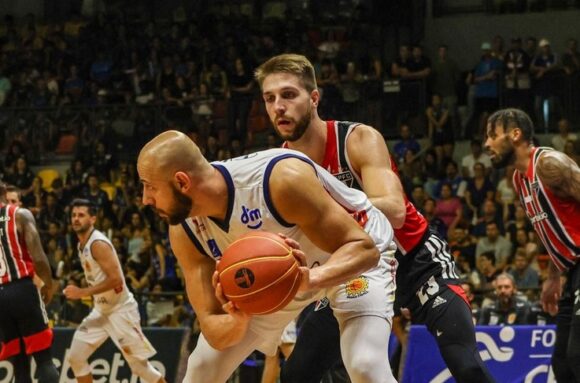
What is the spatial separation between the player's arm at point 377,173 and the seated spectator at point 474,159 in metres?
10.1

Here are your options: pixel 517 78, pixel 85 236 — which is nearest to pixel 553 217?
pixel 85 236

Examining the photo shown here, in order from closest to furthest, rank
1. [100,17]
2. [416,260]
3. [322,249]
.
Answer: [322,249]
[416,260]
[100,17]

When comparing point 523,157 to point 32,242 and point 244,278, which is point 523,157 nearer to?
point 244,278

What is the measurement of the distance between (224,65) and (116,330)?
9.77 metres

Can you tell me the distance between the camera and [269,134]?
55.8ft

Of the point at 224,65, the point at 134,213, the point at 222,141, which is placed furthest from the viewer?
the point at 224,65

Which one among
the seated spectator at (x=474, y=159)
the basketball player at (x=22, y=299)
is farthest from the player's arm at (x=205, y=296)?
the seated spectator at (x=474, y=159)

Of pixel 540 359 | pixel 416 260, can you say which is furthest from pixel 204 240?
pixel 540 359

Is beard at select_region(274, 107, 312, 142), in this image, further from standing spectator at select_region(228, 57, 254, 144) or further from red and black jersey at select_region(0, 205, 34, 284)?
standing spectator at select_region(228, 57, 254, 144)

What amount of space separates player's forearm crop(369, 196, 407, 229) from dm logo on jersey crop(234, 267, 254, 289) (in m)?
1.27

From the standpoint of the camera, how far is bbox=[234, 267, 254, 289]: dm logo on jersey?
3881 mm

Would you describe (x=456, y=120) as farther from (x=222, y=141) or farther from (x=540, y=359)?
(x=540, y=359)

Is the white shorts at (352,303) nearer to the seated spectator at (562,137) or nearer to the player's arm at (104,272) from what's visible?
the player's arm at (104,272)

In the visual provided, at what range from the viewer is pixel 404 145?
53.1ft
